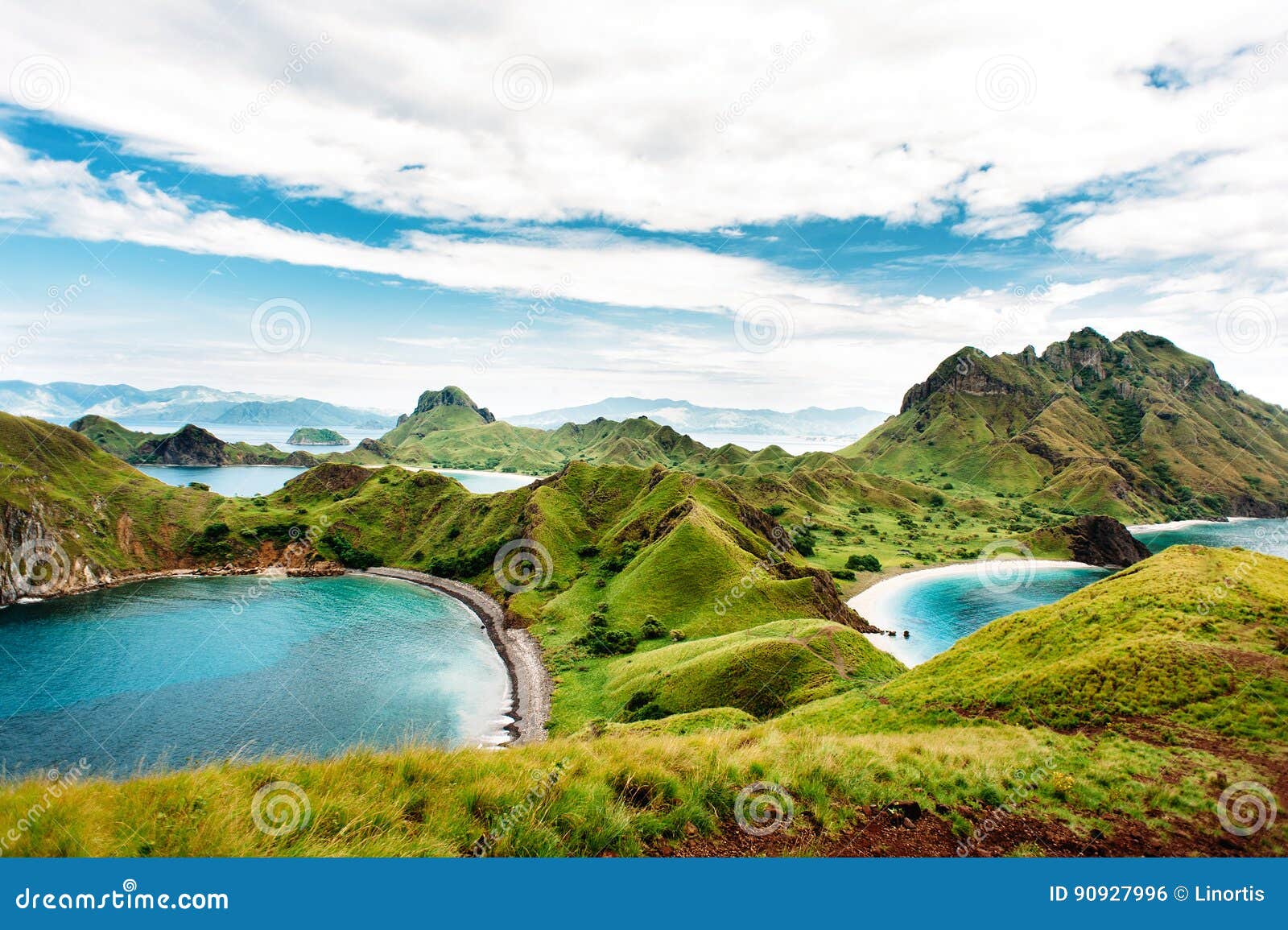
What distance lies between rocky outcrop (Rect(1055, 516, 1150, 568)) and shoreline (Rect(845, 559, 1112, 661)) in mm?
3728

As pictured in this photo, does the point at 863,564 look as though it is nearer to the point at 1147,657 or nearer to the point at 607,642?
the point at 607,642

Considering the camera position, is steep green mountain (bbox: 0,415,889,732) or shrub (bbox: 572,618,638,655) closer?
shrub (bbox: 572,618,638,655)

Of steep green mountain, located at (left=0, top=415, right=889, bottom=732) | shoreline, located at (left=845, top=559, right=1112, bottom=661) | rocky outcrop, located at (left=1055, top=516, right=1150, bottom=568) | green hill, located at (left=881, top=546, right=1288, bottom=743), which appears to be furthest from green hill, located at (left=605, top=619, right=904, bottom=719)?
rocky outcrop, located at (left=1055, top=516, right=1150, bottom=568)

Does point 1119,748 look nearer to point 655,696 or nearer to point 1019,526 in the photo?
point 655,696

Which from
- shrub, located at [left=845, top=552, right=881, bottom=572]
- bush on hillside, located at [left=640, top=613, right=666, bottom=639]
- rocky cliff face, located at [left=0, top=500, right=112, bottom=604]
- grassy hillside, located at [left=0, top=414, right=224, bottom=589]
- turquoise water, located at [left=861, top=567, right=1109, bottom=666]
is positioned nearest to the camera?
bush on hillside, located at [left=640, top=613, right=666, bottom=639]

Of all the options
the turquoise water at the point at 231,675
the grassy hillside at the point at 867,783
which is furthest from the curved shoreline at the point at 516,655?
the grassy hillside at the point at 867,783

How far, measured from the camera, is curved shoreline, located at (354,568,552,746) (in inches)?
2151

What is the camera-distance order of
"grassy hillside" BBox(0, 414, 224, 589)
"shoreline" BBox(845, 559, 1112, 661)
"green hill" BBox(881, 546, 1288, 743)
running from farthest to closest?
"shoreline" BBox(845, 559, 1112, 661)
"grassy hillside" BBox(0, 414, 224, 589)
"green hill" BBox(881, 546, 1288, 743)

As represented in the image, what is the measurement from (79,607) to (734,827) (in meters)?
128

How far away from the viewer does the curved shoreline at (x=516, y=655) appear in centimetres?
5462

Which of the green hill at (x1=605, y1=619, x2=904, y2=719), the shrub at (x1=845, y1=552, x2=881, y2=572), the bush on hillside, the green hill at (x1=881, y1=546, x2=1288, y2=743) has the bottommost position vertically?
the shrub at (x1=845, y1=552, x2=881, y2=572)

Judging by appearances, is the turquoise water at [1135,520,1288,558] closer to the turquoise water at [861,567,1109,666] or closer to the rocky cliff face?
the turquoise water at [861,567,1109,666]

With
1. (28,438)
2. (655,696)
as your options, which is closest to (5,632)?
(28,438)

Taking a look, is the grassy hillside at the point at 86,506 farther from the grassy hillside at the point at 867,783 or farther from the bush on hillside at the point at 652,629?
the grassy hillside at the point at 867,783
